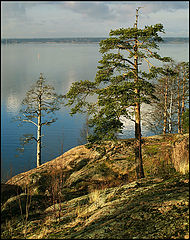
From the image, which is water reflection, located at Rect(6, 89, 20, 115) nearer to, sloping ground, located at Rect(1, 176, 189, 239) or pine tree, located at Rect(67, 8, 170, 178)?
pine tree, located at Rect(67, 8, 170, 178)

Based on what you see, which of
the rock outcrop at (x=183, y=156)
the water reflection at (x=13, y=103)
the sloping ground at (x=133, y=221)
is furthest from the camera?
the water reflection at (x=13, y=103)

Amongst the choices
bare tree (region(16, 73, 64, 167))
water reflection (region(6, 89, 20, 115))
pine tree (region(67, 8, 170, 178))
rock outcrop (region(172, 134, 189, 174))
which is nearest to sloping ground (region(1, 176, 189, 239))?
rock outcrop (region(172, 134, 189, 174))

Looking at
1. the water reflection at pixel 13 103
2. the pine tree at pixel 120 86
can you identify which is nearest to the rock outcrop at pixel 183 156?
the pine tree at pixel 120 86

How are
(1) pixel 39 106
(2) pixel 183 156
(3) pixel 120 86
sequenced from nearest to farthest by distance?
1. (2) pixel 183 156
2. (3) pixel 120 86
3. (1) pixel 39 106

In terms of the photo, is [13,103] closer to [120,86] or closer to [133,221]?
[120,86]

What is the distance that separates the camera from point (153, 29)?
11.4 metres

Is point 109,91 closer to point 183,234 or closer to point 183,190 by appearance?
point 183,190

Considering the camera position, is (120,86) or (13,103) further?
(13,103)

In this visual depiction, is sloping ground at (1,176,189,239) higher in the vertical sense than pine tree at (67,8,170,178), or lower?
lower

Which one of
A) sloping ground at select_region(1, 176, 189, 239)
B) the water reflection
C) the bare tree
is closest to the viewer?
sloping ground at select_region(1, 176, 189, 239)

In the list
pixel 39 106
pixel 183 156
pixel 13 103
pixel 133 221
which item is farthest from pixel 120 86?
pixel 13 103

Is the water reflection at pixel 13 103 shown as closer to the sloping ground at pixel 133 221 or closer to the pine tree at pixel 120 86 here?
the pine tree at pixel 120 86

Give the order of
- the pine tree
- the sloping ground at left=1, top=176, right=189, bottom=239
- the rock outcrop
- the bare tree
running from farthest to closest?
the bare tree < the pine tree < the rock outcrop < the sloping ground at left=1, top=176, right=189, bottom=239

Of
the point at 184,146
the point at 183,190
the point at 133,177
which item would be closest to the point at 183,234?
the point at 183,190
